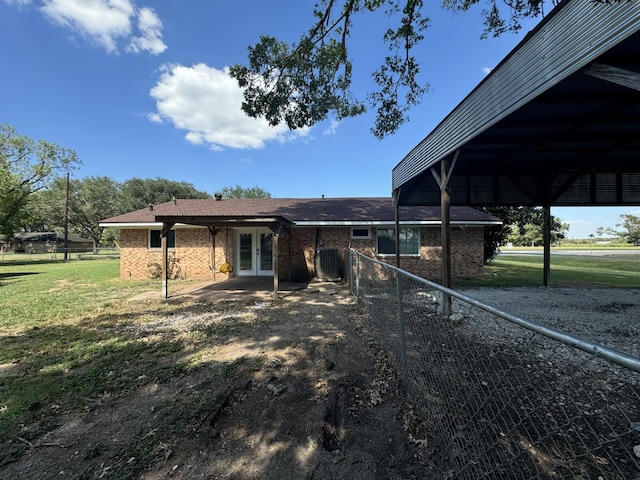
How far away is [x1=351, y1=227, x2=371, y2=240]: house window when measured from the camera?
12547mm

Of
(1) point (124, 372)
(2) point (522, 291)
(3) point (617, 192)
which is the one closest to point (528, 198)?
(3) point (617, 192)

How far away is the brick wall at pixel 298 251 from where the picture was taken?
12125 mm

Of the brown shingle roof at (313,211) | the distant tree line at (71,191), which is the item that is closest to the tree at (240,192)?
the distant tree line at (71,191)

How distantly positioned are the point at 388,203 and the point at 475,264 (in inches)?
207

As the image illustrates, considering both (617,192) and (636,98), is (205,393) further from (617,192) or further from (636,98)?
(617,192)

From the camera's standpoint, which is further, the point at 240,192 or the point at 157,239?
the point at 240,192

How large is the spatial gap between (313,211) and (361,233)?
97.9 inches

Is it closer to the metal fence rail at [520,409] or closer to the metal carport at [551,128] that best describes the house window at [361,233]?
the metal carport at [551,128]

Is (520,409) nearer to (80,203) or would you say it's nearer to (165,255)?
(165,255)

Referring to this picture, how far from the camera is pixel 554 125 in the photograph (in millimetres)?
5184

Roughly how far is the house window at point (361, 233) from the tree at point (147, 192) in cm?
3472

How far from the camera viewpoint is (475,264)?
475 inches

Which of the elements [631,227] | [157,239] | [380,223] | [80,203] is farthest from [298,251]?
[631,227]

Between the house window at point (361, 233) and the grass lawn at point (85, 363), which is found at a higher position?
the house window at point (361, 233)
